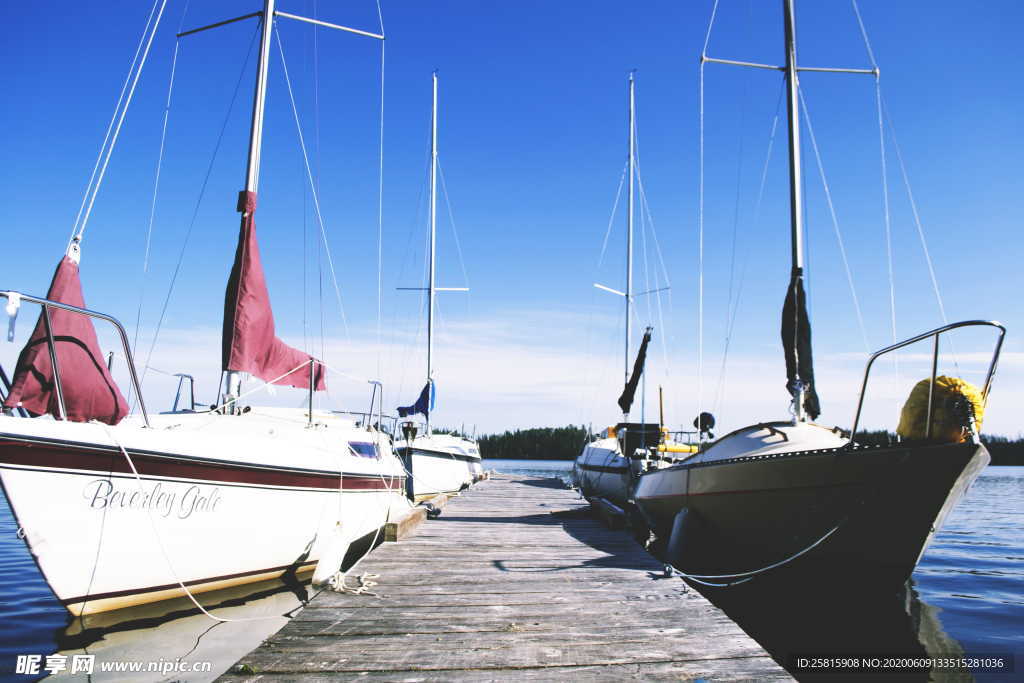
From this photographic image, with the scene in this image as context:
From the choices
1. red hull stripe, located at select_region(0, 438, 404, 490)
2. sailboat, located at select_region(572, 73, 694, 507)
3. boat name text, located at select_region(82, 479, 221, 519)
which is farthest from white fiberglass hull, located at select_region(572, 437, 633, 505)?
boat name text, located at select_region(82, 479, 221, 519)

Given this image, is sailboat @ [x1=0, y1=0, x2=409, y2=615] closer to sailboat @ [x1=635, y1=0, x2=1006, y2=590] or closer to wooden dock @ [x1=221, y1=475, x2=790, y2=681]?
wooden dock @ [x1=221, y1=475, x2=790, y2=681]

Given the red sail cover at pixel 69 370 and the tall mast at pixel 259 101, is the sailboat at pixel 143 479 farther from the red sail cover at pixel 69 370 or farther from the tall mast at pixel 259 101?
the tall mast at pixel 259 101

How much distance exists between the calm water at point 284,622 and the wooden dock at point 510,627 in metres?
1.35

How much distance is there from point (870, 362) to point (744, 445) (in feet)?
7.38

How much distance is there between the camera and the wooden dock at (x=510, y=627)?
10.8ft

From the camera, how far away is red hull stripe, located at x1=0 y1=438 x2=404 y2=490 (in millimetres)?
4703

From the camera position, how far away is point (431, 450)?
16.1 m

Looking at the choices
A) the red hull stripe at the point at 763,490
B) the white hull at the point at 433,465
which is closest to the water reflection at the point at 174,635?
the red hull stripe at the point at 763,490

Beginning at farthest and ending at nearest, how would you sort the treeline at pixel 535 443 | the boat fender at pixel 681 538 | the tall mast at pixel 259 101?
the treeline at pixel 535 443, the tall mast at pixel 259 101, the boat fender at pixel 681 538

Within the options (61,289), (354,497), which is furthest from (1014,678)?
(61,289)

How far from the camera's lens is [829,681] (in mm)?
4719

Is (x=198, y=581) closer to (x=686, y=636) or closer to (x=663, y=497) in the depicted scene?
(x=686, y=636)

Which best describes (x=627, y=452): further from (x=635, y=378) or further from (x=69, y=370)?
(x=69, y=370)

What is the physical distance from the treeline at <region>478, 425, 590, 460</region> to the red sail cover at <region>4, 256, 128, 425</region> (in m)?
63.8
